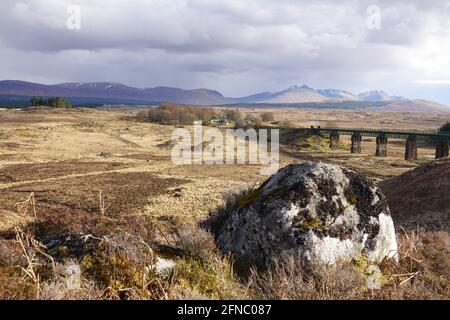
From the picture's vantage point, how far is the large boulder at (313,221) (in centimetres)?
863

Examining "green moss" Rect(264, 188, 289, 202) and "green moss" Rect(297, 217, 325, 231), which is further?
"green moss" Rect(264, 188, 289, 202)

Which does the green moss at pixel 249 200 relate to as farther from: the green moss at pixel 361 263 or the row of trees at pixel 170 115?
the row of trees at pixel 170 115

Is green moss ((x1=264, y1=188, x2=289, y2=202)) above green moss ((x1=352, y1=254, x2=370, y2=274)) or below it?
above

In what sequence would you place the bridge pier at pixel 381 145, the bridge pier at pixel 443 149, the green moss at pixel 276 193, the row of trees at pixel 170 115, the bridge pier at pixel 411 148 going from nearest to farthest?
1. the green moss at pixel 276 193
2. the bridge pier at pixel 443 149
3. the bridge pier at pixel 411 148
4. the bridge pier at pixel 381 145
5. the row of trees at pixel 170 115

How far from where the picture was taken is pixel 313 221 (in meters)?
8.77

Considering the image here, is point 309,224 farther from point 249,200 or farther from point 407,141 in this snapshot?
point 407,141

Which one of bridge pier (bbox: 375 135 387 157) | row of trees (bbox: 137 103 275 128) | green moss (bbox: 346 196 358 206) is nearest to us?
green moss (bbox: 346 196 358 206)

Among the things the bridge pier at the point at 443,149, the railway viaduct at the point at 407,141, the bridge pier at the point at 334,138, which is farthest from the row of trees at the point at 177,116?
the bridge pier at the point at 443,149

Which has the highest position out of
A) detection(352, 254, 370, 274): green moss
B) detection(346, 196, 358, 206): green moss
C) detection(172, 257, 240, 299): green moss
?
detection(346, 196, 358, 206): green moss

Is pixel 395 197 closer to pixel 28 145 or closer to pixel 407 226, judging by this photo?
pixel 407 226

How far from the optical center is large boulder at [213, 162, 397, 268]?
8.63m

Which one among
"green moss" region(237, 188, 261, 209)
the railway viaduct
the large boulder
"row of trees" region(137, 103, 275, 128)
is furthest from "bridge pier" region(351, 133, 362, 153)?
"green moss" region(237, 188, 261, 209)

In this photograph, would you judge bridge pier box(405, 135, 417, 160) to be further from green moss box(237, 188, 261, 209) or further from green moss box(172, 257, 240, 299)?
green moss box(172, 257, 240, 299)
